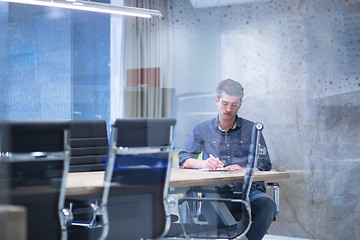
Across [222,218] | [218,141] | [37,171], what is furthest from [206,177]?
[37,171]

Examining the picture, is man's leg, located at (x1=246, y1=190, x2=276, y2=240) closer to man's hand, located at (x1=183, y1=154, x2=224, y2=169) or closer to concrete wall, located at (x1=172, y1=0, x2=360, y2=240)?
man's hand, located at (x1=183, y1=154, x2=224, y2=169)

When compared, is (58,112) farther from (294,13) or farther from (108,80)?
(294,13)

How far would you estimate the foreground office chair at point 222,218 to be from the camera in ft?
10.3

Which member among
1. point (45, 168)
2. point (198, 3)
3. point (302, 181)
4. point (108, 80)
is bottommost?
point (302, 181)

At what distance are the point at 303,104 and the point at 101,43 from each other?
235cm

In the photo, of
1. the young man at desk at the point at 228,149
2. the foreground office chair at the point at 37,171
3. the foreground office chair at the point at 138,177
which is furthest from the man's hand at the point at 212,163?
the foreground office chair at the point at 37,171

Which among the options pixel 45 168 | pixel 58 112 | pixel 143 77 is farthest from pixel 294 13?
pixel 45 168

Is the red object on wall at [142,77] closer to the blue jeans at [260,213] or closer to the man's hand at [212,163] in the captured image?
the man's hand at [212,163]

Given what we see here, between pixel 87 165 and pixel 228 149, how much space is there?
1.08 metres

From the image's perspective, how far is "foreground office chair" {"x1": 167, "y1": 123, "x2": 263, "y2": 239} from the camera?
124 inches

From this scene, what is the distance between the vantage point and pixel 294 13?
5.07m

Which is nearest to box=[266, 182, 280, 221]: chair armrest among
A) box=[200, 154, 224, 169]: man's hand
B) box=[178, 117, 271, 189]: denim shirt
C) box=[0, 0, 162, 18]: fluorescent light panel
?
box=[178, 117, 271, 189]: denim shirt

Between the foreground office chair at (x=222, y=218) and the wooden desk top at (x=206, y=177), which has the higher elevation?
the wooden desk top at (x=206, y=177)

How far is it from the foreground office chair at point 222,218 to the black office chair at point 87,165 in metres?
0.56
